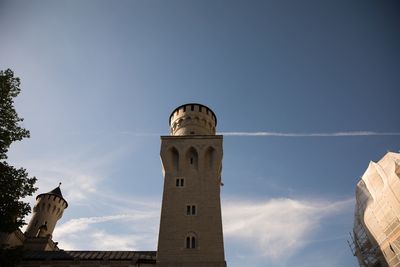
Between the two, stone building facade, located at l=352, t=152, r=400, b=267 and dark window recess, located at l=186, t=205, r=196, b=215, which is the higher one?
stone building facade, located at l=352, t=152, r=400, b=267

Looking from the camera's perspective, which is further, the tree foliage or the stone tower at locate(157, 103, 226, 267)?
the stone tower at locate(157, 103, 226, 267)

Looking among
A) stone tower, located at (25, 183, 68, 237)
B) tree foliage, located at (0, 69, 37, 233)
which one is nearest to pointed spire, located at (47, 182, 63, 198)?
stone tower, located at (25, 183, 68, 237)

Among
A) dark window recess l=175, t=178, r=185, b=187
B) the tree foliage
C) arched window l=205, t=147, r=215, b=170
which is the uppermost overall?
arched window l=205, t=147, r=215, b=170

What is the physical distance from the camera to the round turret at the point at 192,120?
3478 centimetres

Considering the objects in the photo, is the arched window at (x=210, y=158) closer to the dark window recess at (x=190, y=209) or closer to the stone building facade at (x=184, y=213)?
the stone building facade at (x=184, y=213)

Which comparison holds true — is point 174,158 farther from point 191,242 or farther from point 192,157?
point 191,242

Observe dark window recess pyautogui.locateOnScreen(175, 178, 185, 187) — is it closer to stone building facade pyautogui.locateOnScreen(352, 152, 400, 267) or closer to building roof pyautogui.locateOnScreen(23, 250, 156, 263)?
building roof pyautogui.locateOnScreen(23, 250, 156, 263)

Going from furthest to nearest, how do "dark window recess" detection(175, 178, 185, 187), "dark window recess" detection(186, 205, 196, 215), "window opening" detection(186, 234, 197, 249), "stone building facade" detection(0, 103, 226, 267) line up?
"dark window recess" detection(175, 178, 185, 187) → "dark window recess" detection(186, 205, 196, 215) → "window opening" detection(186, 234, 197, 249) → "stone building facade" detection(0, 103, 226, 267)

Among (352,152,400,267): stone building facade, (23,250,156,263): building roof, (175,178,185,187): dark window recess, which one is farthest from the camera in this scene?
(352,152,400,267): stone building facade

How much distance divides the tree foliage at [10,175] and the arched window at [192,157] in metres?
16.5

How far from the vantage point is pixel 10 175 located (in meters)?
17.4

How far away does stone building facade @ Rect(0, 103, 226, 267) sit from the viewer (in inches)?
1001

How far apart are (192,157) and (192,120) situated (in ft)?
17.2

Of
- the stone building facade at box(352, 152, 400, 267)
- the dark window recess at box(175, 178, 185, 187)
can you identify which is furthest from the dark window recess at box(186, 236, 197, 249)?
the stone building facade at box(352, 152, 400, 267)
